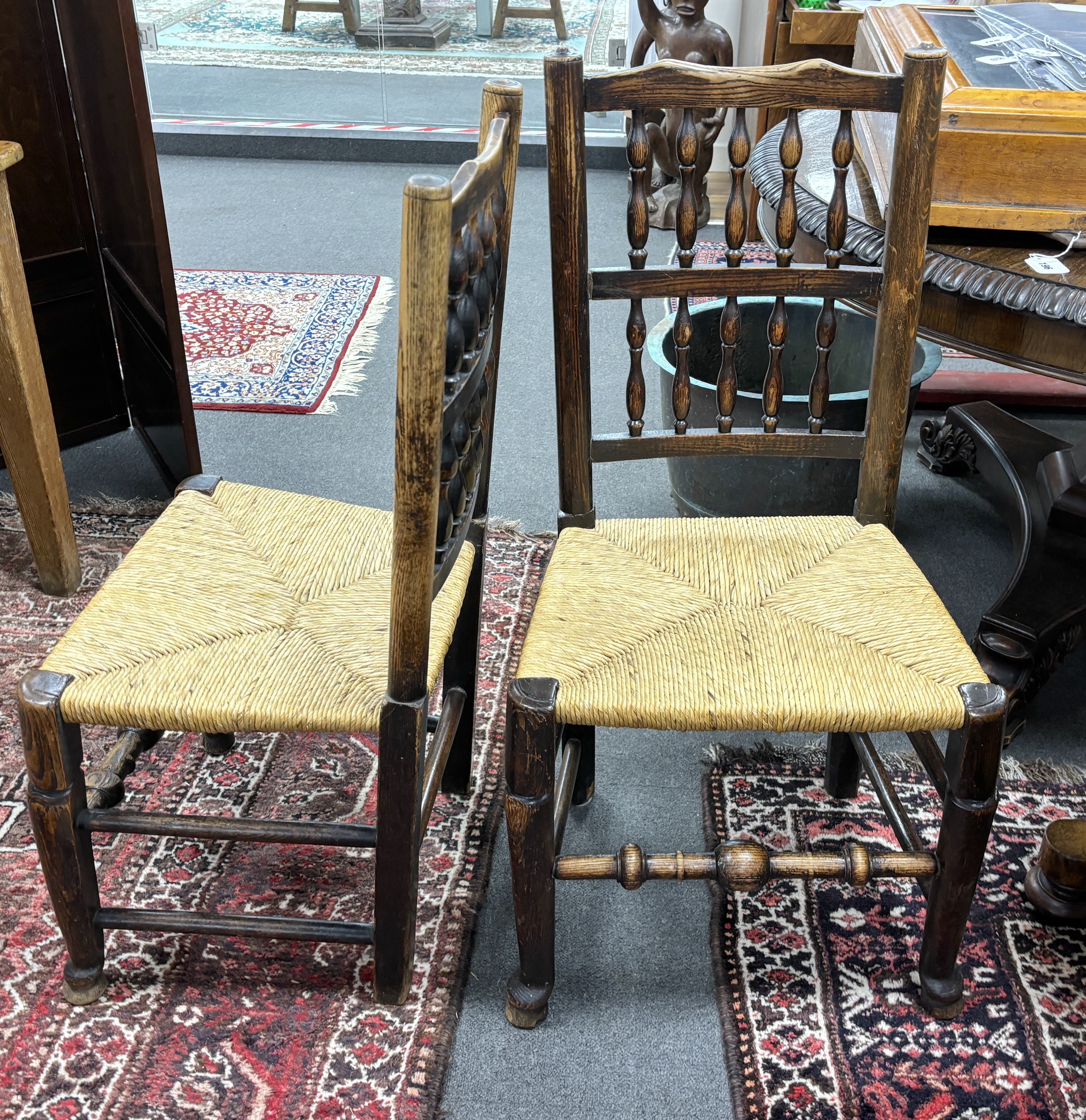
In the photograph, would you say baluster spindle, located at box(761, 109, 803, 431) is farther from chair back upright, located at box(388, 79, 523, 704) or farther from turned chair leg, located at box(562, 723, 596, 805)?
turned chair leg, located at box(562, 723, 596, 805)

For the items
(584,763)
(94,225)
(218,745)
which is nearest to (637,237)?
(584,763)

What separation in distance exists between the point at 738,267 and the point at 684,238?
0.09 m

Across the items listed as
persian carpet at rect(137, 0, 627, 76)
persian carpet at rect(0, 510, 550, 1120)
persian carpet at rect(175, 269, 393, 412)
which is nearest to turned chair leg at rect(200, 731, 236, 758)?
persian carpet at rect(0, 510, 550, 1120)

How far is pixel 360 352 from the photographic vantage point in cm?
323

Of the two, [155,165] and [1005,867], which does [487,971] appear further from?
[155,165]

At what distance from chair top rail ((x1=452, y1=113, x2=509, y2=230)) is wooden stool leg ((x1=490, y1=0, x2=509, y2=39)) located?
13.5ft

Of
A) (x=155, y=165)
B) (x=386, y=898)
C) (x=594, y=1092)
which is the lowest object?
(x=594, y=1092)

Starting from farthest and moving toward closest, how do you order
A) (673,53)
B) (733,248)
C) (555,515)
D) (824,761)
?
(673,53) < (555,515) < (824,761) < (733,248)

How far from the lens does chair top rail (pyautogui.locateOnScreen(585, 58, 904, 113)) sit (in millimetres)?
1284

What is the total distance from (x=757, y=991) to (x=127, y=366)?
6.45 feet

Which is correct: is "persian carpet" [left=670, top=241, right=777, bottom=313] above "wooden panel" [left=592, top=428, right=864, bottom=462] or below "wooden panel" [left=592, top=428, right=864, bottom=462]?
Result: below

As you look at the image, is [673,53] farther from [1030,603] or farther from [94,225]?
[1030,603]

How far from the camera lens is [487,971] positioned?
1.45 m

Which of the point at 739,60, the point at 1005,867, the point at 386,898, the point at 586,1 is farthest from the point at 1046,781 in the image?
the point at 586,1
